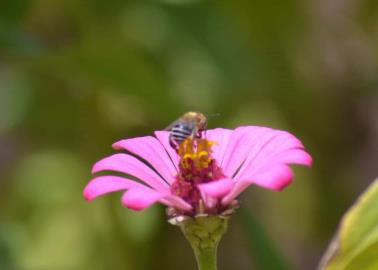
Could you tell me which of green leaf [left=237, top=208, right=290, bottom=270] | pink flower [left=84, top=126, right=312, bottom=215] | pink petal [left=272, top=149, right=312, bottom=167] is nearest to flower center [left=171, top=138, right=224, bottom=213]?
pink flower [left=84, top=126, right=312, bottom=215]

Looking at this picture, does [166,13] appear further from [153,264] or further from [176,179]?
[176,179]

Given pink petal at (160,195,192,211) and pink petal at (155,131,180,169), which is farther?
pink petal at (155,131,180,169)

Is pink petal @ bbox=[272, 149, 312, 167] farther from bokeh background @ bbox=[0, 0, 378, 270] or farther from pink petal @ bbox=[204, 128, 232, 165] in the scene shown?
bokeh background @ bbox=[0, 0, 378, 270]

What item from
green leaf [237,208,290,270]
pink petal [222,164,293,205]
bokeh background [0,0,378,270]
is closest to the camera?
pink petal [222,164,293,205]

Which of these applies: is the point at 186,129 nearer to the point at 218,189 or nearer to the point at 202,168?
the point at 202,168

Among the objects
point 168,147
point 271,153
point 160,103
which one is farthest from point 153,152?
point 160,103

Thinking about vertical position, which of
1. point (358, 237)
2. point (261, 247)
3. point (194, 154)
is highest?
point (194, 154)

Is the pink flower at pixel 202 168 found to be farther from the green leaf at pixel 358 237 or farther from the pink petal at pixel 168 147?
the green leaf at pixel 358 237

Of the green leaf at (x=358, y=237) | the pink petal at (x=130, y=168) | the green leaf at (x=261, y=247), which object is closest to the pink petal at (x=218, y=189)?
the pink petal at (x=130, y=168)
